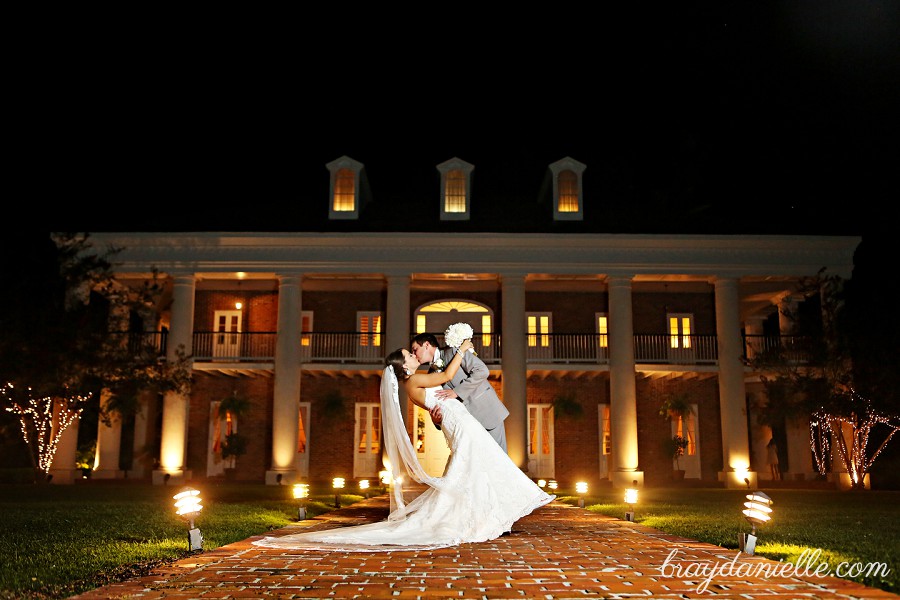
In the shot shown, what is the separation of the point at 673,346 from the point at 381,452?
1006 centimetres

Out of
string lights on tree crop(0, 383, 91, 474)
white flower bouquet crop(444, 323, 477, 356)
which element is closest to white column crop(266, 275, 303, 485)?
string lights on tree crop(0, 383, 91, 474)

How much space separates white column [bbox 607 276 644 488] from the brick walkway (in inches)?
585

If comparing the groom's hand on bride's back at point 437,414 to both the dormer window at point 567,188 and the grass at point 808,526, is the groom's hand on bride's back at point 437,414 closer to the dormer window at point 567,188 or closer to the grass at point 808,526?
the grass at point 808,526

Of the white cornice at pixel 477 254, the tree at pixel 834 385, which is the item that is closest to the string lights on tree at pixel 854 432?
the tree at pixel 834 385

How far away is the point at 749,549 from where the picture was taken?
6.69m

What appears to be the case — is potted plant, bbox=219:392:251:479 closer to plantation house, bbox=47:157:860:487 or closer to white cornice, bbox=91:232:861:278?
plantation house, bbox=47:157:860:487

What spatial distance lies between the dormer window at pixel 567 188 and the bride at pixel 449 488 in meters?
17.3

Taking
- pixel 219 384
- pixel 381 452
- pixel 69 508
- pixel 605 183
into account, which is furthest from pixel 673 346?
pixel 69 508

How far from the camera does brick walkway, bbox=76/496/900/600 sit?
4730 mm

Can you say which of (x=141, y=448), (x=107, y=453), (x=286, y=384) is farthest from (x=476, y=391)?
(x=141, y=448)

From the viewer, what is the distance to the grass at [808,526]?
21.2 ft

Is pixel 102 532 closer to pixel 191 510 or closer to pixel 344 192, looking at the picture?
pixel 191 510

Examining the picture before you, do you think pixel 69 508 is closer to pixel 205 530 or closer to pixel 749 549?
pixel 205 530

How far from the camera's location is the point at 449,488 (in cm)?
757
